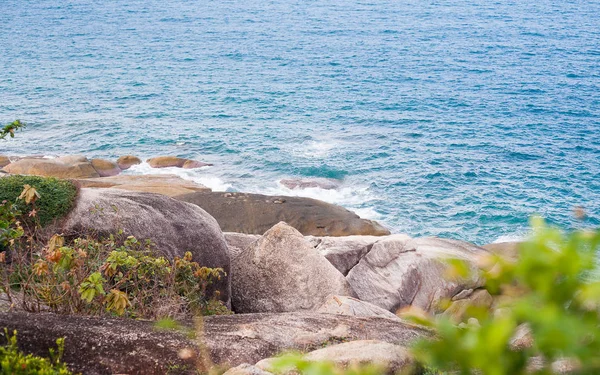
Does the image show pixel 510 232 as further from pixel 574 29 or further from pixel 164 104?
pixel 574 29

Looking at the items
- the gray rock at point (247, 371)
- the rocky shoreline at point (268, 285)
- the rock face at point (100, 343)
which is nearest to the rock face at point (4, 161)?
the rocky shoreline at point (268, 285)

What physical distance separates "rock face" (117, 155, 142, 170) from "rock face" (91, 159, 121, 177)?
81cm

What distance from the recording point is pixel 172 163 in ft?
162

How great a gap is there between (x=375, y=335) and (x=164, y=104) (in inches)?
2204

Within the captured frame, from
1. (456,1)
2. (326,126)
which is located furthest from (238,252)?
(456,1)

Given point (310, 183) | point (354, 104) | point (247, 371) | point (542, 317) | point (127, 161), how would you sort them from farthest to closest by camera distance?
point (354, 104) < point (127, 161) < point (310, 183) < point (247, 371) < point (542, 317)

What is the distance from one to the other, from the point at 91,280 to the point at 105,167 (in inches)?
1529

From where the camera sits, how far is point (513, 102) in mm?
63219

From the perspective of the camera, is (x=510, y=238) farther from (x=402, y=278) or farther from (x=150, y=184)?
(x=150, y=184)

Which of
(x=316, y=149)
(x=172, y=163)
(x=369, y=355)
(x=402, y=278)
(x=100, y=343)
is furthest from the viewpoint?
(x=316, y=149)

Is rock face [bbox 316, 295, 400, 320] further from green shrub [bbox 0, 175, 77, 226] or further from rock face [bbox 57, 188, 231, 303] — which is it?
green shrub [bbox 0, 175, 77, 226]

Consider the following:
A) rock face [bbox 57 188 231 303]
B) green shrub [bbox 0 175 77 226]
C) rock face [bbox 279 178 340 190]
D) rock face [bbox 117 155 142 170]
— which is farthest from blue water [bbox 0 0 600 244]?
green shrub [bbox 0 175 77 226]

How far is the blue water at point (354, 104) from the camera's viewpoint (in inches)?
1763

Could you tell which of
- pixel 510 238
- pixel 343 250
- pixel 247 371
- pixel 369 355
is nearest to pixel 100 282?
pixel 247 371
